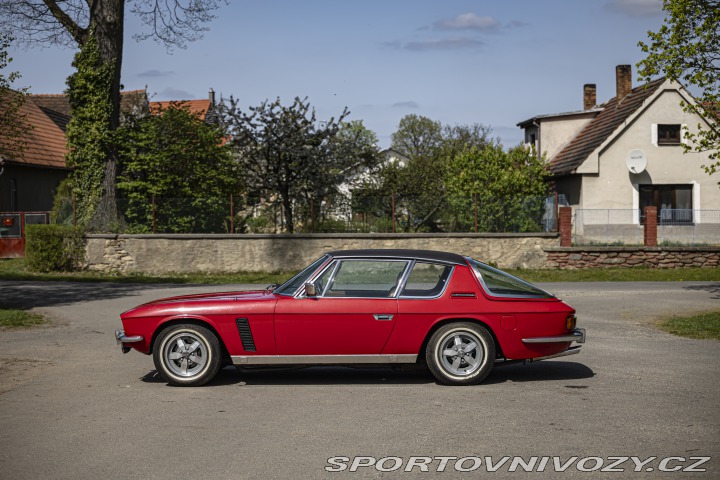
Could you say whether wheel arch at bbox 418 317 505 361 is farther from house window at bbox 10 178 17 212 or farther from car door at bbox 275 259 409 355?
house window at bbox 10 178 17 212

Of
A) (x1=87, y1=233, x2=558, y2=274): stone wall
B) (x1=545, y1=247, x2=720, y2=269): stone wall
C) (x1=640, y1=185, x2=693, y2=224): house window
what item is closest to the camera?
(x1=87, y1=233, x2=558, y2=274): stone wall

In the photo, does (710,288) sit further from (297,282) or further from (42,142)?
(42,142)

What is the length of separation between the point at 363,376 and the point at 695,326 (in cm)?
653

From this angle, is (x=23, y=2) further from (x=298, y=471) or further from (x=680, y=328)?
(x=298, y=471)

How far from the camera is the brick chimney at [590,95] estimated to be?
44938mm

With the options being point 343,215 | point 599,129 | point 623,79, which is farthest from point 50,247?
point 623,79

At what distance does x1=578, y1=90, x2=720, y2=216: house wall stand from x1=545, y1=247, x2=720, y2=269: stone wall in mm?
7546

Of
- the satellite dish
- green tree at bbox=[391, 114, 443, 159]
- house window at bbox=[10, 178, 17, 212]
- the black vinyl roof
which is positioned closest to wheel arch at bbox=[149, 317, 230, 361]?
the black vinyl roof

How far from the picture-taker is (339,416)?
7258mm

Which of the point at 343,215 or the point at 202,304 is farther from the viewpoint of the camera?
the point at 343,215

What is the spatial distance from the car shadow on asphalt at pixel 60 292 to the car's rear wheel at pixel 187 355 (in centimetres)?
941

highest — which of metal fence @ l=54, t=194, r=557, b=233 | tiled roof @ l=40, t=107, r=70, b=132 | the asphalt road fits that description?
tiled roof @ l=40, t=107, r=70, b=132

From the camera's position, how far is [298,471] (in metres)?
5.61

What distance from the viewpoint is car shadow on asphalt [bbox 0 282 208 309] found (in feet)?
58.4
